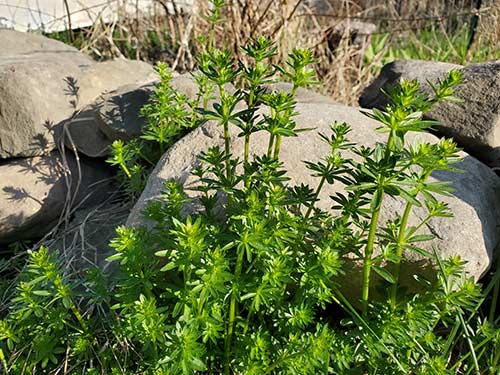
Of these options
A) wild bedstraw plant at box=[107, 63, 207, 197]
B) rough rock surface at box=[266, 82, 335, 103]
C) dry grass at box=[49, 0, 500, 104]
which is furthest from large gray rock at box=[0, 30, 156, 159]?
dry grass at box=[49, 0, 500, 104]

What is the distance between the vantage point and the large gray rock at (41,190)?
322 cm

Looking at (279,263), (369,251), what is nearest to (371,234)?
(369,251)

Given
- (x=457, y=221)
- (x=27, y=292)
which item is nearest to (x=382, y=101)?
A: (x=457, y=221)

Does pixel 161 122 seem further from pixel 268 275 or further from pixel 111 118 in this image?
pixel 268 275

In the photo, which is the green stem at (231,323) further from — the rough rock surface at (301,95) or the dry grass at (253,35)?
the dry grass at (253,35)

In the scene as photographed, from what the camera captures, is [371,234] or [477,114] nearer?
[371,234]

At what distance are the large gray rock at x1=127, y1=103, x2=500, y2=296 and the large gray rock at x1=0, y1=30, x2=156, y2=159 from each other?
114 centimetres

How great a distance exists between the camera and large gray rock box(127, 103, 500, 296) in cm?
234

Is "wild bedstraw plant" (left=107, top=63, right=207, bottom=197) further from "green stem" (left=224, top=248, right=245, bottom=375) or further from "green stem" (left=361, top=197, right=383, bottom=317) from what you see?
"green stem" (left=361, top=197, right=383, bottom=317)

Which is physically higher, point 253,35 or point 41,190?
point 253,35

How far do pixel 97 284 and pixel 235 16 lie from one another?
126 inches

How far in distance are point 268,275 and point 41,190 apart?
6.46 feet

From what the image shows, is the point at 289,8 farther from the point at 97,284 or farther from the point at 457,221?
the point at 97,284

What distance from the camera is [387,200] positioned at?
248 centimetres
